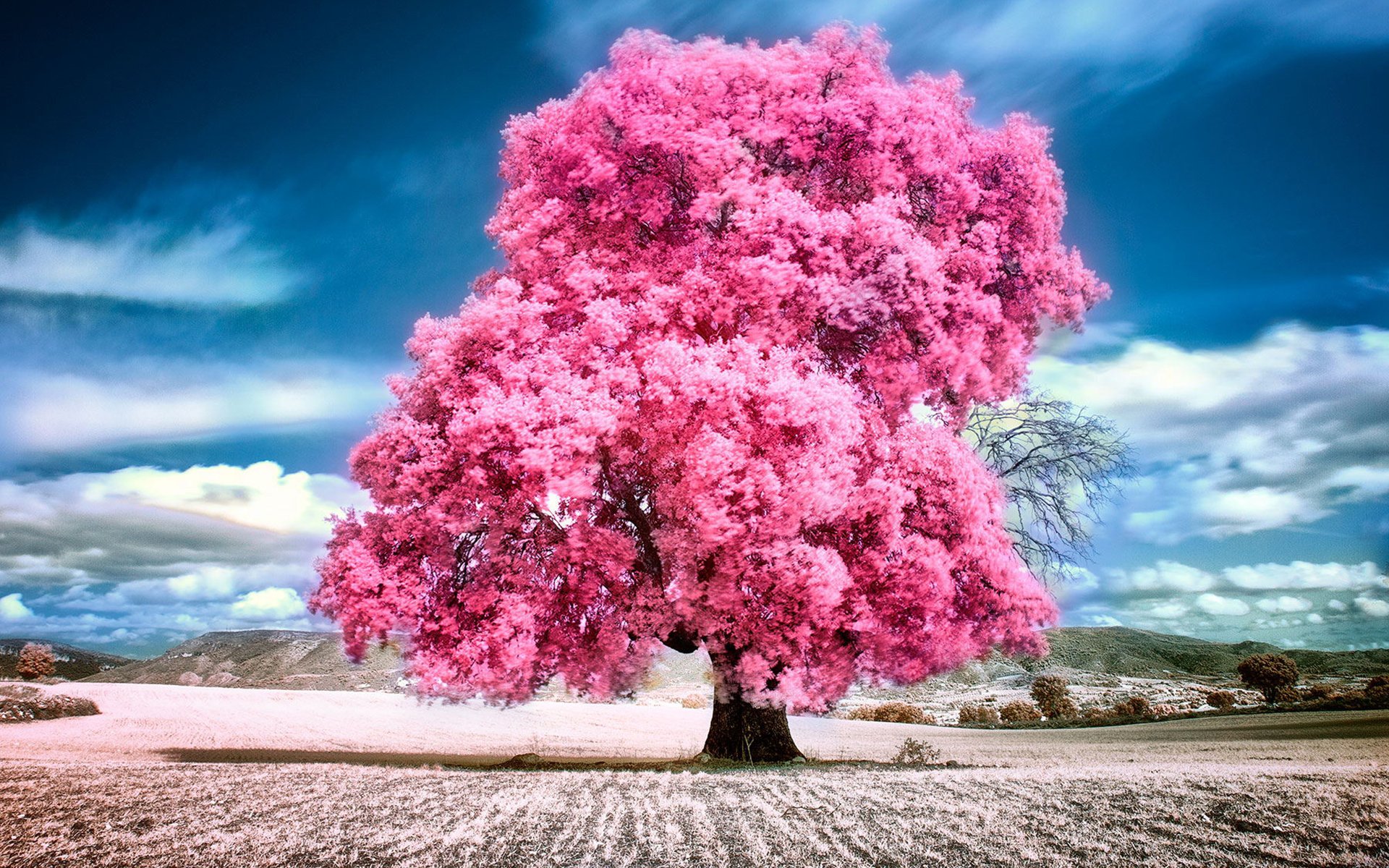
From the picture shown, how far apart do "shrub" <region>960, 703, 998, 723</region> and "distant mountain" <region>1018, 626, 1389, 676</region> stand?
2295 cm

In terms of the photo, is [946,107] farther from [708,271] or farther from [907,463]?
[907,463]

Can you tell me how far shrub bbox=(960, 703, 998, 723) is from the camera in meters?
35.1

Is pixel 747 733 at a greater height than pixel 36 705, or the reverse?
pixel 747 733

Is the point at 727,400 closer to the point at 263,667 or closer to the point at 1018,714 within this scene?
the point at 1018,714

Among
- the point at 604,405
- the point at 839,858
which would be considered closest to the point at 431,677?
the point at 604,405

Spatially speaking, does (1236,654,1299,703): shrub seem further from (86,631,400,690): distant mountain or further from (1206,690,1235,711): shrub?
(86,631,400,690): distant mountain

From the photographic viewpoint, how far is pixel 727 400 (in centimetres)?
1296

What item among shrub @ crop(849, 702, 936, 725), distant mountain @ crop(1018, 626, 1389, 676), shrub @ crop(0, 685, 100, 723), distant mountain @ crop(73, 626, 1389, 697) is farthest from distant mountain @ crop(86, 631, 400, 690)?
distant mountain @ crop(1018, 626, 1389, 676)

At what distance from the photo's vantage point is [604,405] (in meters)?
13.2

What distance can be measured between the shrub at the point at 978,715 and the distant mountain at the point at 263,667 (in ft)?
99.8

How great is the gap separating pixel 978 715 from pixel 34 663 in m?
44.8

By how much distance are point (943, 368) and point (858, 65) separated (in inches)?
241

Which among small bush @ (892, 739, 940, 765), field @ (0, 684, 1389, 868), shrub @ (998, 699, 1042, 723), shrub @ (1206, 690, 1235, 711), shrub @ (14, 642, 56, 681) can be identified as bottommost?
shrub @ (998, 699, 1042, 723)

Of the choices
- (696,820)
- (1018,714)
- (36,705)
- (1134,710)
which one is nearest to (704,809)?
(696,820)
